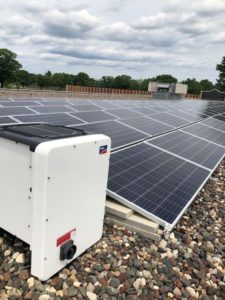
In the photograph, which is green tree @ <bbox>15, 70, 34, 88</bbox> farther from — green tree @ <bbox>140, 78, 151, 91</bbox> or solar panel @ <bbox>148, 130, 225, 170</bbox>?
solar panel @ <bbox>148, 130, 225, 170</bbox>

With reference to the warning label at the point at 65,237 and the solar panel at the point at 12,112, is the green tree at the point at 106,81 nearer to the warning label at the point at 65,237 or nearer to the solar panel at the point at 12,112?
the solar panel at the point at 12,112

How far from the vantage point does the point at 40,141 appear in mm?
3297

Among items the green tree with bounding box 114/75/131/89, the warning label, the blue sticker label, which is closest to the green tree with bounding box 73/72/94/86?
the green tree with bounding box 114/75/131/89

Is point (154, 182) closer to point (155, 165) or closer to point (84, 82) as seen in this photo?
point (155, 165)

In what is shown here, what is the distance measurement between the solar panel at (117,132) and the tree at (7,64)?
8115cm

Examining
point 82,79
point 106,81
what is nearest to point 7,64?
point 82,79

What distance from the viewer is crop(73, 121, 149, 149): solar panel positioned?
7.92 meters

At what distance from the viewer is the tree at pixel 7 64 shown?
3219 inches

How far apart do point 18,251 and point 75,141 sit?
192cm

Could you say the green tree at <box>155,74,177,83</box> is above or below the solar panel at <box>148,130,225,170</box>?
above

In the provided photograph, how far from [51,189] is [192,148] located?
700 centimetres

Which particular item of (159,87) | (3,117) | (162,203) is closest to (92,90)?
(159,87)

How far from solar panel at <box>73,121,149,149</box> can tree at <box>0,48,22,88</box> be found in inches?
3195

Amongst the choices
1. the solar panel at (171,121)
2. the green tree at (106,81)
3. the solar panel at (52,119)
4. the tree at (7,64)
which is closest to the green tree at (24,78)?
the tree at (7,64)
